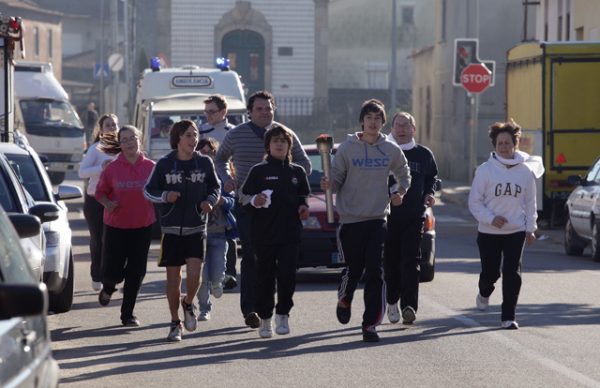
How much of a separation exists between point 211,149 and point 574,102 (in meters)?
13.8

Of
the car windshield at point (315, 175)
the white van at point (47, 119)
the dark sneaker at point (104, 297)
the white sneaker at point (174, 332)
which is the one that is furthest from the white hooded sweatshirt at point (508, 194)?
the white van at point (47, 119)

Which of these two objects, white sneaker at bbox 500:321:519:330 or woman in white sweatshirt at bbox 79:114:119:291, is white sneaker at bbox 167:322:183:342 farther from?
woman in white sweatshirt at bbox 79:114:119:291

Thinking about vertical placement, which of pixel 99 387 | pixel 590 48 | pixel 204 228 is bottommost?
pixel 99 387

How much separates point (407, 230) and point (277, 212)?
4.40ft

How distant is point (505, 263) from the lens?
1216 cm

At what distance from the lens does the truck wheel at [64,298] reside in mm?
12666

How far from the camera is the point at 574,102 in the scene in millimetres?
25547

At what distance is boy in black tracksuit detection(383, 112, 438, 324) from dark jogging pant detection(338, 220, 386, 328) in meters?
0.77

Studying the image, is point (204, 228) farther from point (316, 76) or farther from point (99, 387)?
point (316, 76)

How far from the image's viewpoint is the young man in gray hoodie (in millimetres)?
11125

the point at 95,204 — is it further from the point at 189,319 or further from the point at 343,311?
the point at 343,311

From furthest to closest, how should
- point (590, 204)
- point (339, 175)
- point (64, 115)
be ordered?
point (64, 115) < point (590, 204) < point (339, 175)

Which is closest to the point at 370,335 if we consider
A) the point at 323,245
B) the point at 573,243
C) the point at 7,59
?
the point at 323,245

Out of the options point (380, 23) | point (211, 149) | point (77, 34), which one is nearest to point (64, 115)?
point (211, 149)
